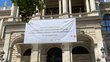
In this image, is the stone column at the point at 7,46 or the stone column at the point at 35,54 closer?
the stone column at the point at 35,54

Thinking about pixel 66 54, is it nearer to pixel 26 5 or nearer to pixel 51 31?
pixel 51 31

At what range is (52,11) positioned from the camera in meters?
31.4

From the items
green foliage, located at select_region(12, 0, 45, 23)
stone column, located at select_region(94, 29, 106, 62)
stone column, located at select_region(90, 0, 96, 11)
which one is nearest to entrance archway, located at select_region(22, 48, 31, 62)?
stone column, located at select_region(94, 29, 106, 62)

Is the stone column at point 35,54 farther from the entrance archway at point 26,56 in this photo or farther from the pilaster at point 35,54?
the entrance archway at point 26,56

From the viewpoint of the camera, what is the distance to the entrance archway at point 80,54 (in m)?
25.3

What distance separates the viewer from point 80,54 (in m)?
25.5

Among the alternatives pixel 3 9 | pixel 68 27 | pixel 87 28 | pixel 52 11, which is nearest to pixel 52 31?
pixel 68 27

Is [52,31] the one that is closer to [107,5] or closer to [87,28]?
[87,28]

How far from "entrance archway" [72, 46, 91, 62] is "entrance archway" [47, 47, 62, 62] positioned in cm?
171

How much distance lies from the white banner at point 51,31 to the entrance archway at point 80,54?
302 cm

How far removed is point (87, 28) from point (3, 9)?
17.9 m

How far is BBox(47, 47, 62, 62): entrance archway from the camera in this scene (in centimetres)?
2527

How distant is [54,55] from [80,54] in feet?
10.3

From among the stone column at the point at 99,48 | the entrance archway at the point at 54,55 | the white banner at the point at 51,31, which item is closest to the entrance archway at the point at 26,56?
the entrance archway at the point at 54,55
